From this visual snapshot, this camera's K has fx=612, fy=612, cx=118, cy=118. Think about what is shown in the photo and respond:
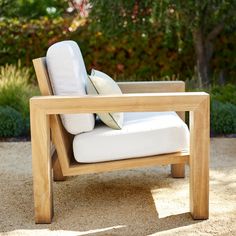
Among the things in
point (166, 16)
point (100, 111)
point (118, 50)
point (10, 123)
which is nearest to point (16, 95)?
point (10, 123)

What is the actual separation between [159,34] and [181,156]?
4.94 meters

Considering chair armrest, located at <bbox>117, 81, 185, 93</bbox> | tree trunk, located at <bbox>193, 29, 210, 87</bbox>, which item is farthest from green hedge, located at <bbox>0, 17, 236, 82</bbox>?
chair armrest, located at <bbox>117, 81, 185, 93</bbox>

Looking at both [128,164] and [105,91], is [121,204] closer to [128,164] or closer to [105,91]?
[128,164]

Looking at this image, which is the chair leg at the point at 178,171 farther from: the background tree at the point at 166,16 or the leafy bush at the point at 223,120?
the background tree at the point at 166,16

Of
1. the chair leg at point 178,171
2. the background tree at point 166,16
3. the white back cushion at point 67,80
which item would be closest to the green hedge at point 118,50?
the background tree at point 166,16

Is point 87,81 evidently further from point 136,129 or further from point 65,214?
point 65,214

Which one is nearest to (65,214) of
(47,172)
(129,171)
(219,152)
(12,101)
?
(47,172)

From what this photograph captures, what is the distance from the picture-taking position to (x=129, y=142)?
3.89 meters

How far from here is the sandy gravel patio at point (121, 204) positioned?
364 cm

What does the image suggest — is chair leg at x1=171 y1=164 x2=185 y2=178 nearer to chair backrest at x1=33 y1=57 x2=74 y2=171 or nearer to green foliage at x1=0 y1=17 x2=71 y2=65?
chair backrest at x1=33 y1=57 x2=74 y2=171

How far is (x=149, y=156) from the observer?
3.93 metres

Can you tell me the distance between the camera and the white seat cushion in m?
3.87

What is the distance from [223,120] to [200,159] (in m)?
2.83

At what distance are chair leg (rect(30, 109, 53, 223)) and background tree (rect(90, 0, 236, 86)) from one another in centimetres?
374
